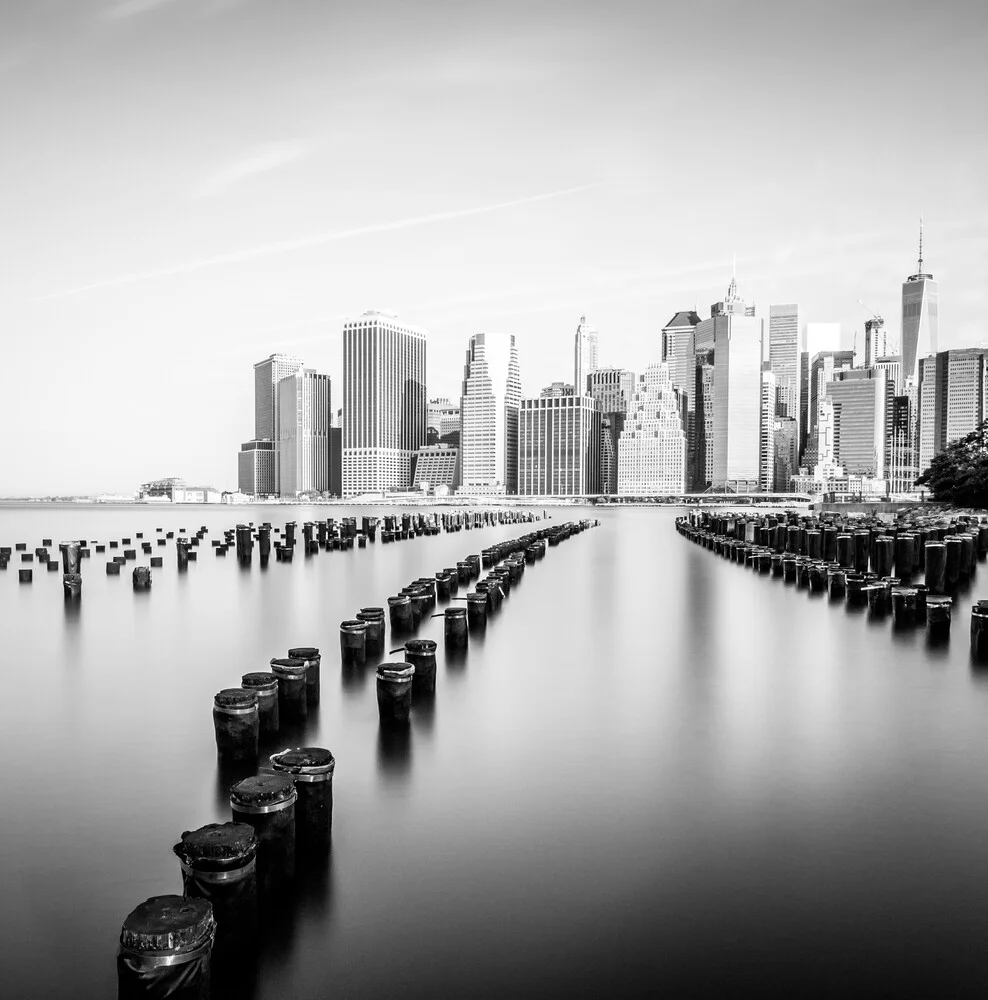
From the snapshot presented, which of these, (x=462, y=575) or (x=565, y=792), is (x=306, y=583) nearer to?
(x=462, y=575)

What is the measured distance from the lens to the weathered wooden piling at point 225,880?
4.51 metres

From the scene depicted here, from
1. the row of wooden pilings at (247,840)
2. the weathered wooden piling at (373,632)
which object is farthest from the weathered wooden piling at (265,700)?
the weathered wooden piling at (373,632)

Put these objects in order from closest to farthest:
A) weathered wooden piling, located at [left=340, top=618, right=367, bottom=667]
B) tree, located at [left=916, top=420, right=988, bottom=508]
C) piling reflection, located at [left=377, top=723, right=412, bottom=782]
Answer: piling reflection, located at [left=377, top=723, right=412, bottom=782] → weathered wooden piling, located at [left=340, top=618, right=367, bottom=667] → tree, located at [left=916, top=420, right=988, bottom=508]

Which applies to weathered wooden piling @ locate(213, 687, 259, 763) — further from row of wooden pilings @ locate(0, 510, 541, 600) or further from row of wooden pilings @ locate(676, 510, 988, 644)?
row of wooden pilings @ locate(0, 510, 541, 600)

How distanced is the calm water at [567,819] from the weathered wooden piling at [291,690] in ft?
1.43

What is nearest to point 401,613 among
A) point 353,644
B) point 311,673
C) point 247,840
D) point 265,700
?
point 353,644

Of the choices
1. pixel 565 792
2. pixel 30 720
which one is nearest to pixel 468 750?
pixel 565 792

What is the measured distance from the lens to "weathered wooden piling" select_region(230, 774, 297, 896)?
518cm

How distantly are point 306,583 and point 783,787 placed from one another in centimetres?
2114

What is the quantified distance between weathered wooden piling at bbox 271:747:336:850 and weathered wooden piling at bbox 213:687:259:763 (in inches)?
80.5

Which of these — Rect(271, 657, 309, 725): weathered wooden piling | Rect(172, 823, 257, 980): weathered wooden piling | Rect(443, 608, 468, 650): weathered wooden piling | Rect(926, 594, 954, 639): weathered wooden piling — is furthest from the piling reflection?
Rect(926, 594, 954, 639): weathered wooden piling

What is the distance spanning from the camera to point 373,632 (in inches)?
525

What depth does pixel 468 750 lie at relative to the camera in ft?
28.0

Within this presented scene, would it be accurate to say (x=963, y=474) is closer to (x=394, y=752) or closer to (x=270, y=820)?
(x=394, y=752)
